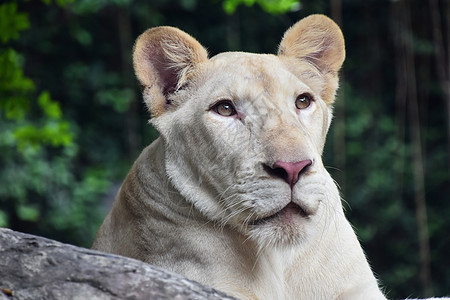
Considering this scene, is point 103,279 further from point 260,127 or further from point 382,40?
point 382,40

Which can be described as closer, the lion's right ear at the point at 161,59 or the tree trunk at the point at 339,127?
the lion's right ear at the point at 161,59

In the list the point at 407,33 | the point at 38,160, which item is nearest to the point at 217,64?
the point at 407,33

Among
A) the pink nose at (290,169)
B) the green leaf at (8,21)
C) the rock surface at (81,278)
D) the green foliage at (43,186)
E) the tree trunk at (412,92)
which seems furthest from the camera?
the green foliage at (43,186)

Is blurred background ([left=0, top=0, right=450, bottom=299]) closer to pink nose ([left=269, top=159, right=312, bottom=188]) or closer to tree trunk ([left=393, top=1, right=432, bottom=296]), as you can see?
tree trunk ([left=393, top=1, right=432, bottom=296])

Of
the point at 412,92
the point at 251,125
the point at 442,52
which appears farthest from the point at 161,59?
the point at 412,92

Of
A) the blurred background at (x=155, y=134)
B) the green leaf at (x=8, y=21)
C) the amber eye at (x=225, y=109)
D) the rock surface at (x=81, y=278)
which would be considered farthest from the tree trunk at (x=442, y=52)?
the rock surface at (x=81, y=278)

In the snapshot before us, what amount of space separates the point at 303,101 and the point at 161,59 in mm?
714

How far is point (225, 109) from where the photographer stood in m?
3.29

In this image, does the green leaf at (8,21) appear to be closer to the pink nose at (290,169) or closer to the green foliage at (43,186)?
the pink nose at (290,169)

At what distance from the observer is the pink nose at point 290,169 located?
2.85 m

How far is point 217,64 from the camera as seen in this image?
138 inches

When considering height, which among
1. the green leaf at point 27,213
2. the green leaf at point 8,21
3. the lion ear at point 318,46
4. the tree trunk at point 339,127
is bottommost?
the green leaf at point 27,213

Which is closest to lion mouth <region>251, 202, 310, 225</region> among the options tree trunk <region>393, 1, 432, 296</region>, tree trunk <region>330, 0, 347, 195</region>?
tree trunk <region>330, 0, 347, 195</region>

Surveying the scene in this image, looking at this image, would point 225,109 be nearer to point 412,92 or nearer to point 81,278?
point 81,278
